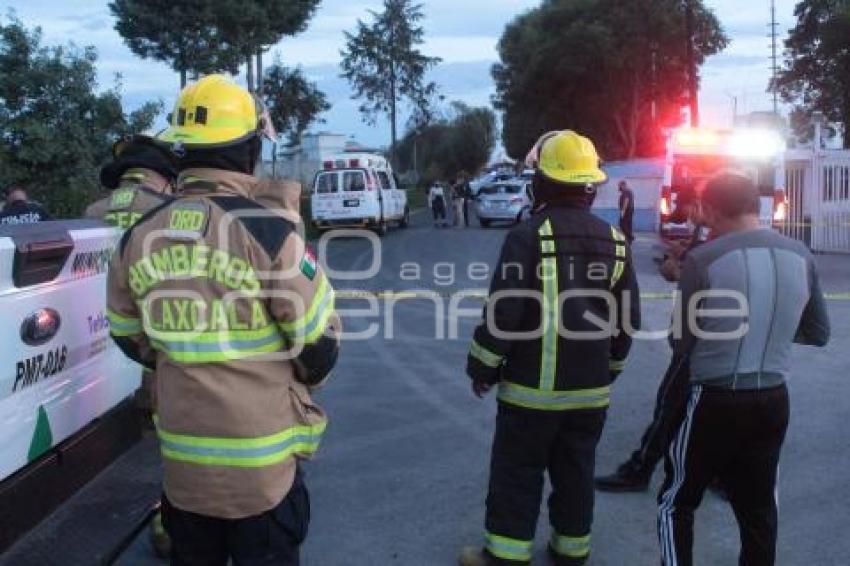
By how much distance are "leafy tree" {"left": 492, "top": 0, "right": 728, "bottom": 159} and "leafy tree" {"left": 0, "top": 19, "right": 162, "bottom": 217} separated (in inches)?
1229

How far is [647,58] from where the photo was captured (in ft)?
150

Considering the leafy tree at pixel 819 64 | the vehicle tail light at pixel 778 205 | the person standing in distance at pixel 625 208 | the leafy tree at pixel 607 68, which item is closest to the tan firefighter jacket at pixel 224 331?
the vehicle tail light at pixel 778 205

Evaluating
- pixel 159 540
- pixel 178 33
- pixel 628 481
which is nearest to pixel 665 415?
pixel 628 481

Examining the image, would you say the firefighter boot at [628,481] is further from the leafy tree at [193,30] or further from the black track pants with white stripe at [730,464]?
the leafy tree at [193,30]

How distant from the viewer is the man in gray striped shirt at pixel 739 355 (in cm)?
364

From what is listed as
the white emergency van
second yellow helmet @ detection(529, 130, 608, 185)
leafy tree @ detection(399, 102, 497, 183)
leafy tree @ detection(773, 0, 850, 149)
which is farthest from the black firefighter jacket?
leafy tree @ detection(399, 102, 497, 183)

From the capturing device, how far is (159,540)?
432 cm

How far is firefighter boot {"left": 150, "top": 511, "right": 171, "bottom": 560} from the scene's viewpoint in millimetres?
4293

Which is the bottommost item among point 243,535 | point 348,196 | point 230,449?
point 243,535

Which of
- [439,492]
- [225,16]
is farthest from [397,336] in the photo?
[225,16]

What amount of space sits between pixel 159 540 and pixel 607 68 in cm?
4483

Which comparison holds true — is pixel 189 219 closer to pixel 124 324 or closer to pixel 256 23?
pixel 124 324

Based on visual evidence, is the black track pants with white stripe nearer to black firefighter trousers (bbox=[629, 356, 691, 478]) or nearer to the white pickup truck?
black firefighter trousers (bbox=[629, 356, 691, 478])

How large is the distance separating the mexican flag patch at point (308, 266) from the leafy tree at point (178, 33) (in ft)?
81.0
